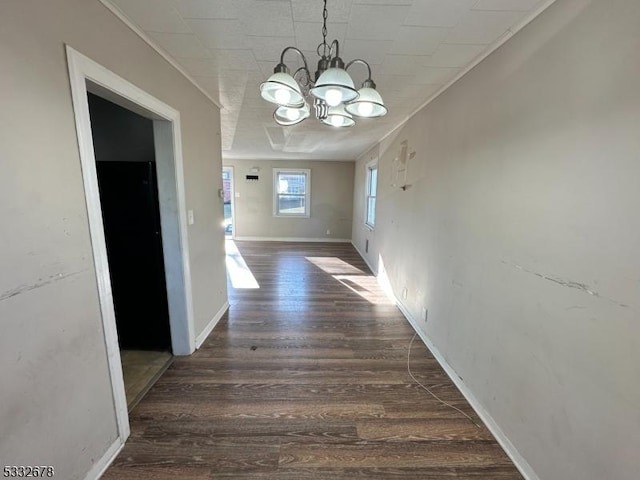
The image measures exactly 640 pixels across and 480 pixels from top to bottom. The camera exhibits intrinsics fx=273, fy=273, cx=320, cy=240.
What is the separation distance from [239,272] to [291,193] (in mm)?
3309

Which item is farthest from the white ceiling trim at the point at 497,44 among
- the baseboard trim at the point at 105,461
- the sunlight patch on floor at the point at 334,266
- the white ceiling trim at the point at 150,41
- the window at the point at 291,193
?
the window at the point at 291,193

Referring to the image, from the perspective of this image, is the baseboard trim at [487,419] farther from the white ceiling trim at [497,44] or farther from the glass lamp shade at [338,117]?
the white ceiling trim at [497,44]

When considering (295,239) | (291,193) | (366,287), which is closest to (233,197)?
(291,193)

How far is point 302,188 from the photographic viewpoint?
745 centimetres

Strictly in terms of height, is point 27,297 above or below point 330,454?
above

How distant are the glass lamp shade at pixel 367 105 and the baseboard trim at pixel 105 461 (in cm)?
215

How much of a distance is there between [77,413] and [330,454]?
125cm

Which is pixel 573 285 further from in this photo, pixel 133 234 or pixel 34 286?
pixel 133 234

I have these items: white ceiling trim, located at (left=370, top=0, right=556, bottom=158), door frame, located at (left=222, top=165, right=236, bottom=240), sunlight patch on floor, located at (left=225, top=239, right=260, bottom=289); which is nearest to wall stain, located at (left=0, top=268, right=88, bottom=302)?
white ceiling trim, located at (left=370, top=0, right=556, bottom=158)

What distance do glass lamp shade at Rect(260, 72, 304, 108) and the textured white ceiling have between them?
0.45 meters

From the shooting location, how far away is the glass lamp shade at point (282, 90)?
114 cm

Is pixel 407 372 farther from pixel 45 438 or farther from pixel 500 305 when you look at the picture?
pixel 45 438

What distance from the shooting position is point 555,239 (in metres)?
1.26

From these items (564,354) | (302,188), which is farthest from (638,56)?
(302,188)
